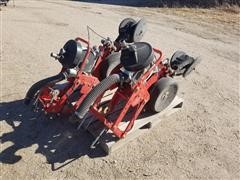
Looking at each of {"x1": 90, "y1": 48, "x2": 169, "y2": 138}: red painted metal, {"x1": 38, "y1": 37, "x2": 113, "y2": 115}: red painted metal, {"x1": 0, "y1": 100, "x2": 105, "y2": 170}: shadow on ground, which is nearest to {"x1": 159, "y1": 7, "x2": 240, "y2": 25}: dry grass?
{"x1": 90, "y1": 48, "x2": 169, "y2": 138}: red painted metal

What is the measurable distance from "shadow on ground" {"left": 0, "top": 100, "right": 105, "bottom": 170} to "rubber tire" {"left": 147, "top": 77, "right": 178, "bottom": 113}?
96 centimetres

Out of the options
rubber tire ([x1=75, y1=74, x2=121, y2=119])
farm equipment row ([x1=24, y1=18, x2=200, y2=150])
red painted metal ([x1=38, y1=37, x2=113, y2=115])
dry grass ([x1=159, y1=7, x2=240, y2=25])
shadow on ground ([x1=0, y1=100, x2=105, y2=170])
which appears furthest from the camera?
dry grass ([x1=159, y1=7, x2=240, y2=25])

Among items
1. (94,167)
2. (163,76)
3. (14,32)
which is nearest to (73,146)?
(94,167)

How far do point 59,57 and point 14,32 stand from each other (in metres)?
4.81

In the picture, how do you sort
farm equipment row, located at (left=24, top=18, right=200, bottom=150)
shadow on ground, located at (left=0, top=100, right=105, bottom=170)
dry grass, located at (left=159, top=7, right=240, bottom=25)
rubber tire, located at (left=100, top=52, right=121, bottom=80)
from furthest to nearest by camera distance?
dry grass, located at (left=159, top=7, right=240, bottom=25)
rubber tire, located at (left=100, top=52, right=121, bottom=80)
shadow on ground, located at (left=0, top=100, right=105, bottom=170)
farm equipment row, located at (left=24, top=18, right=200, bottom=150)

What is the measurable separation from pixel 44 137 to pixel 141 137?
1.30 m

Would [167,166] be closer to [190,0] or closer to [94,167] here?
[94,167]

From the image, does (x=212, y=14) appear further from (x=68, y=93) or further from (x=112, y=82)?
(x=112, y=82)

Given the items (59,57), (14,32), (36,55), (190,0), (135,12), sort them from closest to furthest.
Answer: (59,57) → (36,55) → (14,32) → (135,12) → (190,0)

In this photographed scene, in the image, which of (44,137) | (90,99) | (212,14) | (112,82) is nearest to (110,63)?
(112,82)

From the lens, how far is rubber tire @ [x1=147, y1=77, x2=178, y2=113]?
4.57m

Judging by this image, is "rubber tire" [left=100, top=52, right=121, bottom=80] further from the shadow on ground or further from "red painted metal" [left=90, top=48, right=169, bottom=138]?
the shadow on ground

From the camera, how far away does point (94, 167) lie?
410 centimetres

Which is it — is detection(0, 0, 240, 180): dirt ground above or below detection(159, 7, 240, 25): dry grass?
below
